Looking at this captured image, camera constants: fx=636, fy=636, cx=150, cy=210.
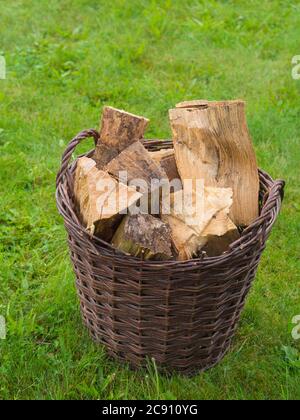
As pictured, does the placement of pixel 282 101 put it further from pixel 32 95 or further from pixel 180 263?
pixel 180 263

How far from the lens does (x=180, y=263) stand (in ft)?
6.43

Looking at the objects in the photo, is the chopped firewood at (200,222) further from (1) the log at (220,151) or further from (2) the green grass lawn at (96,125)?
(2) the green grass lawn at (96,125)

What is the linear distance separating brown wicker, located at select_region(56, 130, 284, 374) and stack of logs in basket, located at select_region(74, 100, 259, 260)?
0.07 m

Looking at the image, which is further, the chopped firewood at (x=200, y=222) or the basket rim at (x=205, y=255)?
the chopped firewood at (x=200, y=222)

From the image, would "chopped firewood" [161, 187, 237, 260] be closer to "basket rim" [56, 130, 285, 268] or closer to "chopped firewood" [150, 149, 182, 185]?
"basket rim" [56, 130, 285, 268]

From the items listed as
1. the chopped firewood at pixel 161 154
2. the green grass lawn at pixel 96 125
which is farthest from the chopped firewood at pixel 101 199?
the green grass lawn at pixel 96 125

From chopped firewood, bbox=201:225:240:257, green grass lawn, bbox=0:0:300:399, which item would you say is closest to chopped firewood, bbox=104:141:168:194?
chopped firewood, bbox=201:225:240:257

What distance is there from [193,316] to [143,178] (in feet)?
1.68

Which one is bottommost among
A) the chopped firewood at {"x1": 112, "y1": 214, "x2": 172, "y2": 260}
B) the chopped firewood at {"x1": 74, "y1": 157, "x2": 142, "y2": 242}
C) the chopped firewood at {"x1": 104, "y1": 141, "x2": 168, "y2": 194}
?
the chopped firewood at {"x1": 112, "y1": 214, "x2": 172, "y2": 260}

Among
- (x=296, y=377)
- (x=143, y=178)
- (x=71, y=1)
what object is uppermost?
(x=71, y=1)

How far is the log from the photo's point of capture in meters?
2.36

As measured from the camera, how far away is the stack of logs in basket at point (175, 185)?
2.07 metres

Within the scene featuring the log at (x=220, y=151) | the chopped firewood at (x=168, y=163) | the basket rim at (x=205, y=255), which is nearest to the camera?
the basket rim at (x=205, y=255)

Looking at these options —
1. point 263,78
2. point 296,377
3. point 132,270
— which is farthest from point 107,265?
point 263,78
